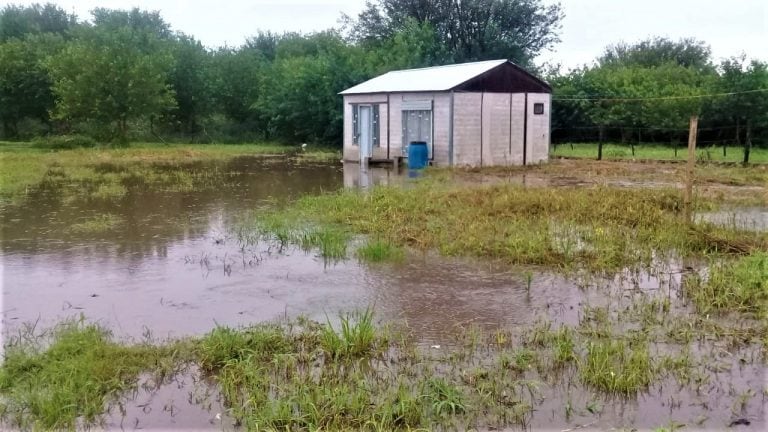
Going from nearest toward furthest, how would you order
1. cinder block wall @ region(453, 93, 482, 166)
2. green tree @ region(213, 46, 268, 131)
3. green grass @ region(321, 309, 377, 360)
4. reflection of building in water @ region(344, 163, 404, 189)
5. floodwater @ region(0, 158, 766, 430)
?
floodwater @ region(0, 158, 766, 430)
green grass @ region(321, 309, 377, 360)
reflection of building in water @ region(344, 163, 404, 189)
cinder block wall @ region(453, 93, 482, 166)
green tree @ region(213, 46, 268, 131)

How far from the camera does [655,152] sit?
25.6 m

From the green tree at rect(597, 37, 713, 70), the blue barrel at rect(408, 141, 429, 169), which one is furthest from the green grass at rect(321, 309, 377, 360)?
the green tree at rect(597, 37, 713, 70)

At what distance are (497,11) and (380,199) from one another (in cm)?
2762

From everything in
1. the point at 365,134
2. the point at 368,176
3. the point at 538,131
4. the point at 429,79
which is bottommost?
the point at 368,176

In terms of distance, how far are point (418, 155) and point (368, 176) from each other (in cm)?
227

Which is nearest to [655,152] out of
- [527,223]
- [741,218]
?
[741,218]

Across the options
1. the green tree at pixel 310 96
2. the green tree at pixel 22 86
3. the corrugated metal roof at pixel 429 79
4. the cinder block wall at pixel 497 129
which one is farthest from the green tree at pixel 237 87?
the cinder block wall at pixel 497 129

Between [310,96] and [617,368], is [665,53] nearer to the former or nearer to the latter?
[310,96]

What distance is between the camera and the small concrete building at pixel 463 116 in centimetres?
2152

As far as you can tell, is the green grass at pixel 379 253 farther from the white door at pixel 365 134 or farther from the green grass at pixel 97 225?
the white door at pixel 365 134

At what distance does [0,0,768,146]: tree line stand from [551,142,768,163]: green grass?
56 cm

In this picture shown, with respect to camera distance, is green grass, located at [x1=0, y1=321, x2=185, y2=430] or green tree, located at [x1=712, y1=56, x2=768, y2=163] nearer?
green grass, located at [x1=0, y1=321, x2=185, y2=430]

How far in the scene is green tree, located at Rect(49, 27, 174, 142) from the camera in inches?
1187

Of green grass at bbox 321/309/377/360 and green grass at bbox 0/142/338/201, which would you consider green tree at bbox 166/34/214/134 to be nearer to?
green grass at bbox 0/142/338/201
